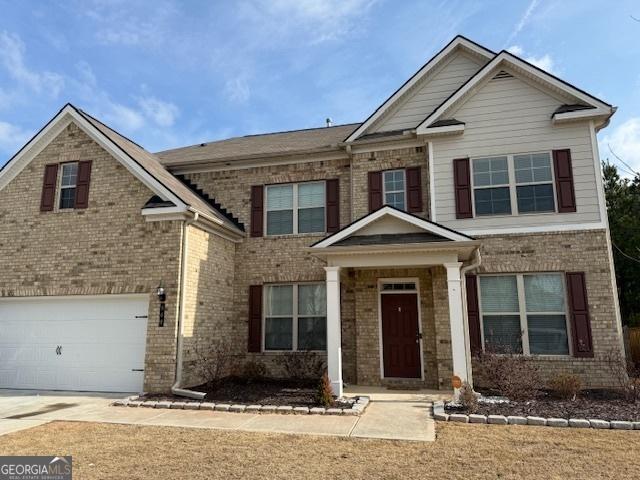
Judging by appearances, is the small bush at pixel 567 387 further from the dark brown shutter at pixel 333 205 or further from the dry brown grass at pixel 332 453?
the dark brown shutter at pixel 333 205

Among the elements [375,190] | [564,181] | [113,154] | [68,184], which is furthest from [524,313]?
[68,184]

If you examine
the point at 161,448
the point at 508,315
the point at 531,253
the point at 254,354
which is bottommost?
the point at 161,448

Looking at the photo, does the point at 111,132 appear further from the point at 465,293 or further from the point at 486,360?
the point at 486,360

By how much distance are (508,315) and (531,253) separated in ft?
5.26

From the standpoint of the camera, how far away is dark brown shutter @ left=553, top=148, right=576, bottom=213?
10.7m

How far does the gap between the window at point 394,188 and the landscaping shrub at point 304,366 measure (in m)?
4.67

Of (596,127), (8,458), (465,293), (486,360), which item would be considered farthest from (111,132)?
(596,127)

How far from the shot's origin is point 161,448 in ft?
19.8

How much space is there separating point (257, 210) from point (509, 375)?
802 cm

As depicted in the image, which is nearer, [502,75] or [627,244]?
[502,75]

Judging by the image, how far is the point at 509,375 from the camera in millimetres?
9070

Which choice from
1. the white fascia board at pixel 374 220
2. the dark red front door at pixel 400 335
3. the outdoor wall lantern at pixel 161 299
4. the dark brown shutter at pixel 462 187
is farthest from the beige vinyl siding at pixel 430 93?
the outdoor wall lantern at pixel 161 299

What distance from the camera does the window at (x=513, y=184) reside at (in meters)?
11.0

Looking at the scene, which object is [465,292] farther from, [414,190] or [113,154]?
[113,154]
